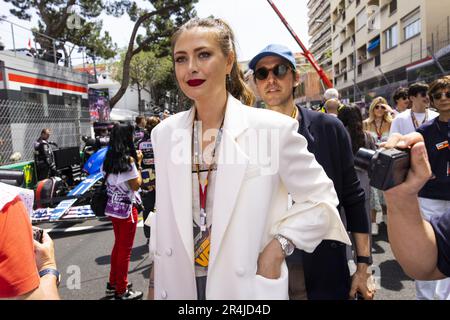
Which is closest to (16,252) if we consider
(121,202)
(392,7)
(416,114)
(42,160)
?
(121,202)

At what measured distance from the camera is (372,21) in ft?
119

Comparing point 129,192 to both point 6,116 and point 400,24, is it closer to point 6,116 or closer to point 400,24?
point 6,116

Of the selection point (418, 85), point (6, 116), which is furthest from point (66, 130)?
point (418, 85)

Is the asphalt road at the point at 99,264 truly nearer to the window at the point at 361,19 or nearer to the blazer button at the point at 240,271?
the blazer button at the point at 240,271

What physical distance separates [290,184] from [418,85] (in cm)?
403

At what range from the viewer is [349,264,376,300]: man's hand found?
5.97ft

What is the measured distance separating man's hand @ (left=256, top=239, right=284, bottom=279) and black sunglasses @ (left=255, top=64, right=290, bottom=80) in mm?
1199

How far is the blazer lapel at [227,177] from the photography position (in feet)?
4.29

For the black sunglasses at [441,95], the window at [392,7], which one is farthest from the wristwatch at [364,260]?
the window at [392,7]

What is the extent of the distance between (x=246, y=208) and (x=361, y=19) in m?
45.4

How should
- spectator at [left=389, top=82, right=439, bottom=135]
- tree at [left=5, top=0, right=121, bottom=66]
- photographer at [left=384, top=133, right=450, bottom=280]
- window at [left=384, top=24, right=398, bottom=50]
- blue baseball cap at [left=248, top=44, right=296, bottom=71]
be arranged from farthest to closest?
window at [left=384, top=24, right=398, bottom=50] < tree at [left=5, top=0, right=121, bottom=66] < spectator at [left=389, top=82, right=439, bottom=135] < blue baseball cap at [left=248, top=44, right=296, bottom=71] < photographer at [left=384, top=133, right=450, bottom=280]

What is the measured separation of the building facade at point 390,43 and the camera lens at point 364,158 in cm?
1526

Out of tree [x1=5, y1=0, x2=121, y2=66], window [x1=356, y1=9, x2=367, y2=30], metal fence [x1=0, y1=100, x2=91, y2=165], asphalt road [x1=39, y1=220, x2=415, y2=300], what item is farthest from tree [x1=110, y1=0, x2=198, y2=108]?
window [x1=356, y1=9, x2=367, y2=30]

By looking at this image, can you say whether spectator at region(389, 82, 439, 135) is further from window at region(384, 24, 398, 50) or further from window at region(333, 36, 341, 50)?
window at region(333, 36, 341, 50)
